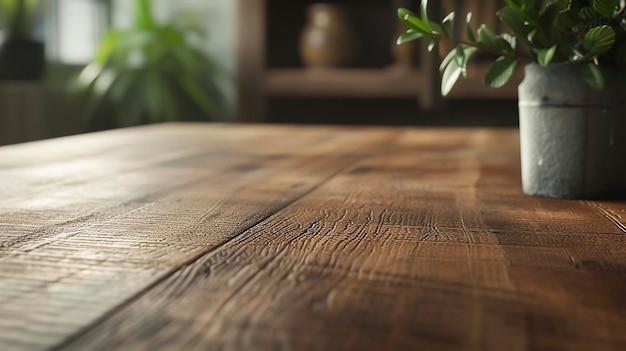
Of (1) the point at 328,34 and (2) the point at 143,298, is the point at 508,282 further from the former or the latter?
(1) the point at 328,34

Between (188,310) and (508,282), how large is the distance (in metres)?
0.20

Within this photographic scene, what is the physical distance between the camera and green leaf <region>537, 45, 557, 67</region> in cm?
75

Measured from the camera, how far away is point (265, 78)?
13.6 feet

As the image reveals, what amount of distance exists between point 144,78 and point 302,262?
12.3 feet

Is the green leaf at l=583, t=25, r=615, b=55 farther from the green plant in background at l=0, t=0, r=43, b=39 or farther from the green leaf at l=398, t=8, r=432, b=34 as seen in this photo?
the green plant in background at l=0, t=0, r=43, b=39

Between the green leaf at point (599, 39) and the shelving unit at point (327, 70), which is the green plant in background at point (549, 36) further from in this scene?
the shelving unit at point (327, 70)

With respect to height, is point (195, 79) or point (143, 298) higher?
point (195, 79)

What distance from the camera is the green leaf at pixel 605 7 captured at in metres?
0.75

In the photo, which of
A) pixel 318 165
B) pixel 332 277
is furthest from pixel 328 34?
pixel 332 277

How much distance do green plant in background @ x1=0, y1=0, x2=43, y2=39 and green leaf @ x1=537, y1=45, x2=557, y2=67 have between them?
122 inches

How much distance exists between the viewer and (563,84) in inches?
32.6

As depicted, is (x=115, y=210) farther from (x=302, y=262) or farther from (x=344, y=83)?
(x=344, y=83)

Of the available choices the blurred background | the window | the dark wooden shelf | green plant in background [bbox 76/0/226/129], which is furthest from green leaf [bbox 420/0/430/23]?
the window

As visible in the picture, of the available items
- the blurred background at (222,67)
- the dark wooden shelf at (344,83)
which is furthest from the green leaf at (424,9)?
the dark wooden shelf at (344,83)
